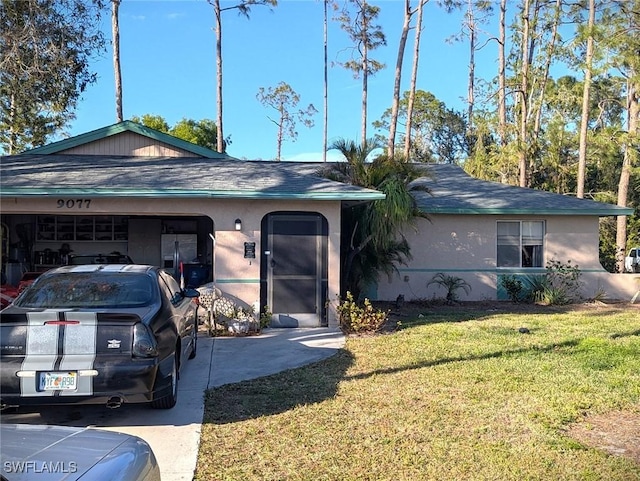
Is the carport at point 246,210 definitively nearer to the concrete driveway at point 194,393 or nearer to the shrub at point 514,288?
the concrete driveway at point 194,393

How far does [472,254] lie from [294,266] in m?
6.66

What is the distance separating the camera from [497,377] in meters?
7.17

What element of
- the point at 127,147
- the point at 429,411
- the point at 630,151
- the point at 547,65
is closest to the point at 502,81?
the point at 547,65

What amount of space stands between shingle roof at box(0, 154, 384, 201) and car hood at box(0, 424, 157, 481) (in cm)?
776

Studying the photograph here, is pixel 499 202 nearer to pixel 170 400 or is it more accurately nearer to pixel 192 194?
pixel 192 194

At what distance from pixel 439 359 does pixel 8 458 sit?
6.71 metres

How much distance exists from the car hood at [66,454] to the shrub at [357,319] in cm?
765

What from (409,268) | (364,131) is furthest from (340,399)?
(364,131)

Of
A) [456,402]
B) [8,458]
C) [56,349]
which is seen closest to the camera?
[8,458]

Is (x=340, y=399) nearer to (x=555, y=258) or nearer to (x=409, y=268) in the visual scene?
(x=409, y=268)

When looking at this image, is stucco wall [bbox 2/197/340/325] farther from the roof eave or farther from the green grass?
the roof eave

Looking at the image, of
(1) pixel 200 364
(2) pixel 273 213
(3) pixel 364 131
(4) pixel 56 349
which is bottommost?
(1) pixel 200 364

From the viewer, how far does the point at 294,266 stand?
10875 millimetres

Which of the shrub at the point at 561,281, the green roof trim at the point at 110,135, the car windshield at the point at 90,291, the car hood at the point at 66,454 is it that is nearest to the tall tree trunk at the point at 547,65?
the shrub at the point at 561,281
